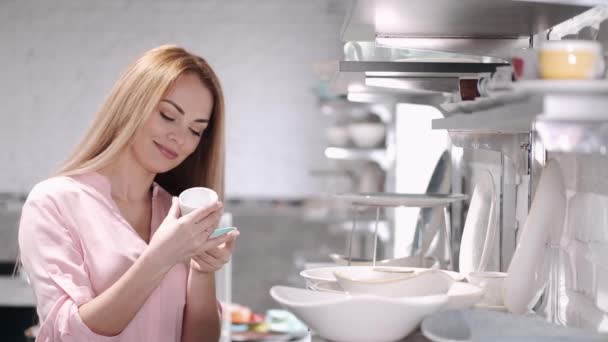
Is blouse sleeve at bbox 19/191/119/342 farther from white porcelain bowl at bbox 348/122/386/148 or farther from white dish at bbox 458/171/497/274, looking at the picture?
white porcelain bowl at bbox 348/122/386/148

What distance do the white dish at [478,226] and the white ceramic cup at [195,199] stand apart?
56 centimetres

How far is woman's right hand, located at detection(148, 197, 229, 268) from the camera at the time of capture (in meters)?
1.75

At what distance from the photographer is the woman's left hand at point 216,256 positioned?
6.50 feet

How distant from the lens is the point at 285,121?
252 inches

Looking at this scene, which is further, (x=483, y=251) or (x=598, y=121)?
(x=483, y=251)

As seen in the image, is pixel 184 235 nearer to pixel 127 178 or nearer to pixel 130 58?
pixel 127 178

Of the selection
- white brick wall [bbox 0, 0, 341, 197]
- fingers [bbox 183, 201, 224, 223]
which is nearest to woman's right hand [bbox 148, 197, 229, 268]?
fingers [bbox 183, 201, 224, 223]

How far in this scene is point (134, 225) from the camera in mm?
2170

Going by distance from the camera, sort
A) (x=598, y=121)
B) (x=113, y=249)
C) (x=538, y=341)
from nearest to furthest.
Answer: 1. (x=598, y=121)
2. (x=538, y=341)
3. (x=113, y=249)

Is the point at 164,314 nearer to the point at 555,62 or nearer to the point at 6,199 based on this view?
the point at 555,62

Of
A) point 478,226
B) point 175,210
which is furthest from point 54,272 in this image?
point 478,226

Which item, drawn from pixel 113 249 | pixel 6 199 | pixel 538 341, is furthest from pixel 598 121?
pixel 6 199

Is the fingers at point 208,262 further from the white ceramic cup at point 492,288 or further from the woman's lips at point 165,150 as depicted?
the white ceramic cup at point 492,288

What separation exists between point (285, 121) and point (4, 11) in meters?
2.33
